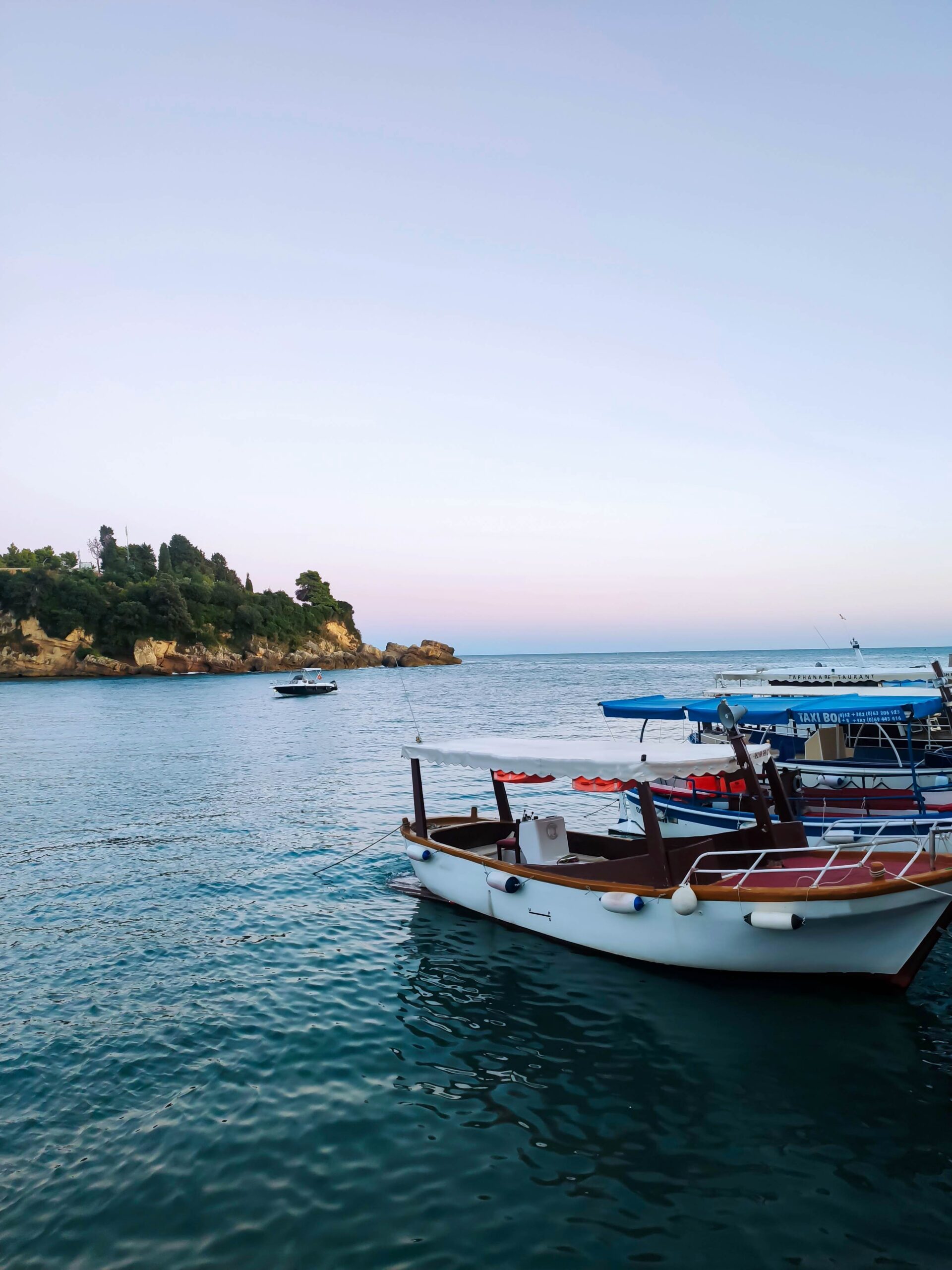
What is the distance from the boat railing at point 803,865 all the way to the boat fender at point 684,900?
0.42ft

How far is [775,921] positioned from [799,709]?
22.9 feet

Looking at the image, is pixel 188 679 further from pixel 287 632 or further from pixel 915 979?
pixel 915 979

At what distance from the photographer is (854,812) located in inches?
578

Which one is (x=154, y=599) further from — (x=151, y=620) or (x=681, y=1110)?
(x=681, y=1110)

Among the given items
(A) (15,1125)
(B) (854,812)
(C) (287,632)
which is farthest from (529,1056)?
(C) (287,632)

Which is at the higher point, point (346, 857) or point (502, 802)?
point (502, 802)

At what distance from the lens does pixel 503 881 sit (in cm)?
1183

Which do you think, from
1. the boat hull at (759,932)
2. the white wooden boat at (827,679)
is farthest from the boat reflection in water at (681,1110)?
the white wooden boat at (827,679)

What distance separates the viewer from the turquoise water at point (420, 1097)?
5.76m

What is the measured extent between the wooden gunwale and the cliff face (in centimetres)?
11917

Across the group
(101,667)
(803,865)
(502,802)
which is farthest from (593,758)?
(101,667)

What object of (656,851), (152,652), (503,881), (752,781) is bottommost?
(503,881)

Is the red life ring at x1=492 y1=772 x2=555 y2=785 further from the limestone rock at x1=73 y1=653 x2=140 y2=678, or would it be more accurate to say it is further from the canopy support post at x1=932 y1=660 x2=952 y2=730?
the limestone rock at x1=73 y1=653 x2=140 y2=678

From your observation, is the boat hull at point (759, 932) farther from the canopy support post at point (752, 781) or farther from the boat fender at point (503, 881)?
the canopy support post at point (752, 781)
